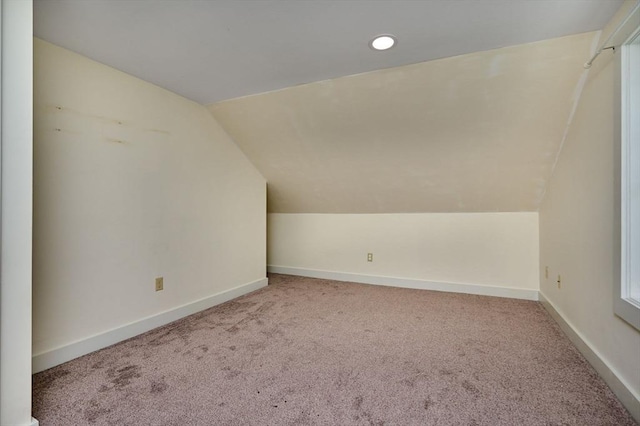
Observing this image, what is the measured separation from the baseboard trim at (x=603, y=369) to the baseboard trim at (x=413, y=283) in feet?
2.51

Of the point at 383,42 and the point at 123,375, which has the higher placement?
the point at 383,42

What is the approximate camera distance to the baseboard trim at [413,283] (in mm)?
3229

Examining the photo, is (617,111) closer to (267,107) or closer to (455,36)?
(455,36)

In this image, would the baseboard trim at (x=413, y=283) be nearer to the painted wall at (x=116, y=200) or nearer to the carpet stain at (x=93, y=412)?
the painted wall at (x=116, y=200)

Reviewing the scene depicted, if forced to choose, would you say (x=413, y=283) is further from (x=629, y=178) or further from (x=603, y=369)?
(x=629, y=178)

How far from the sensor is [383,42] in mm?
1809

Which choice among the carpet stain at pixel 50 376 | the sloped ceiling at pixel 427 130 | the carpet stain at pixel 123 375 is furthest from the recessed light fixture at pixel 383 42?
the carpet stain at pixel 50 376

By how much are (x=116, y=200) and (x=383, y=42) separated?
6.77ft

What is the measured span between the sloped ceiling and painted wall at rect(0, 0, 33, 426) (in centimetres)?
158

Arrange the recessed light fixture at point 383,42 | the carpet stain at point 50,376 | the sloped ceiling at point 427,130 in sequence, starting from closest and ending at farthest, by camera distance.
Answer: the carpet stain at point 50,376 → the recessed light fixture at point 383,42 → the sloped ceiling at point 427,130

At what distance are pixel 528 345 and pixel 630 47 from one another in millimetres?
1812

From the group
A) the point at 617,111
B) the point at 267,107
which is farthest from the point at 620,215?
the point at 267,107

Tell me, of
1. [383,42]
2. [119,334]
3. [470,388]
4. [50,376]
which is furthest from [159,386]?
[383,42]

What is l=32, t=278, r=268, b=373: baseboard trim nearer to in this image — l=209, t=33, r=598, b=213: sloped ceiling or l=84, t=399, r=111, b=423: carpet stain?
l=84, t=399, r=111, b=423: carpet stain
